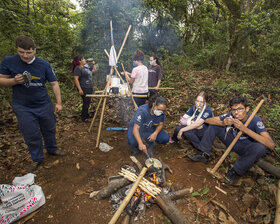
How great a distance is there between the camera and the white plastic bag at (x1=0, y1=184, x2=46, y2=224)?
219 centimetres

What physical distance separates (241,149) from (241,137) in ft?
0.84

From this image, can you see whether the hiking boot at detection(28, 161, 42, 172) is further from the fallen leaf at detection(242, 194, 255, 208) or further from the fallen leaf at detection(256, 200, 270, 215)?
the fallen leaf at detection(256, 200, 270, 215)

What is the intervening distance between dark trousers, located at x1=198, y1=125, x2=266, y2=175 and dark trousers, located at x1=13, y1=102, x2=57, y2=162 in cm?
348

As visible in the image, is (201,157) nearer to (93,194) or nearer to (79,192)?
(93,194)

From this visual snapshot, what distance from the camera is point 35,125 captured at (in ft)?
9.88

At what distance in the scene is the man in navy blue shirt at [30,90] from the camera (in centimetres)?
263

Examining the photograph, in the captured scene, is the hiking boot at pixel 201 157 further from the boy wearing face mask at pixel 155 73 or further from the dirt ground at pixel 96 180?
the boy wearing face mask at pixel 155 73

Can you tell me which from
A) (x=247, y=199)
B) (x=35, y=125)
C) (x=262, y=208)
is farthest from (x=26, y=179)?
(x=262, y=208)

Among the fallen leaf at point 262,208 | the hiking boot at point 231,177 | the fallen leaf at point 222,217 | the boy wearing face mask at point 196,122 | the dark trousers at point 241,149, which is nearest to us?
the fallen leaf at point 222,217

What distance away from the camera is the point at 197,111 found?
3887 millimetres

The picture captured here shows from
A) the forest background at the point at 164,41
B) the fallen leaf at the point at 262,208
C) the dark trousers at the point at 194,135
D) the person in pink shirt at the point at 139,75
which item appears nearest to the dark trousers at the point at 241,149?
the dark trousers at the point at 194,135

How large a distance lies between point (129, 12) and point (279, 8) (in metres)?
7.63

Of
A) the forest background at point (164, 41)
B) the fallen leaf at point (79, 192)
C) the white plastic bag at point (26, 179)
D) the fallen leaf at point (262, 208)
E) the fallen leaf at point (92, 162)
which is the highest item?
the forest background at point (164, 41)

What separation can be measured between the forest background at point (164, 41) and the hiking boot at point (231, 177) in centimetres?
311
